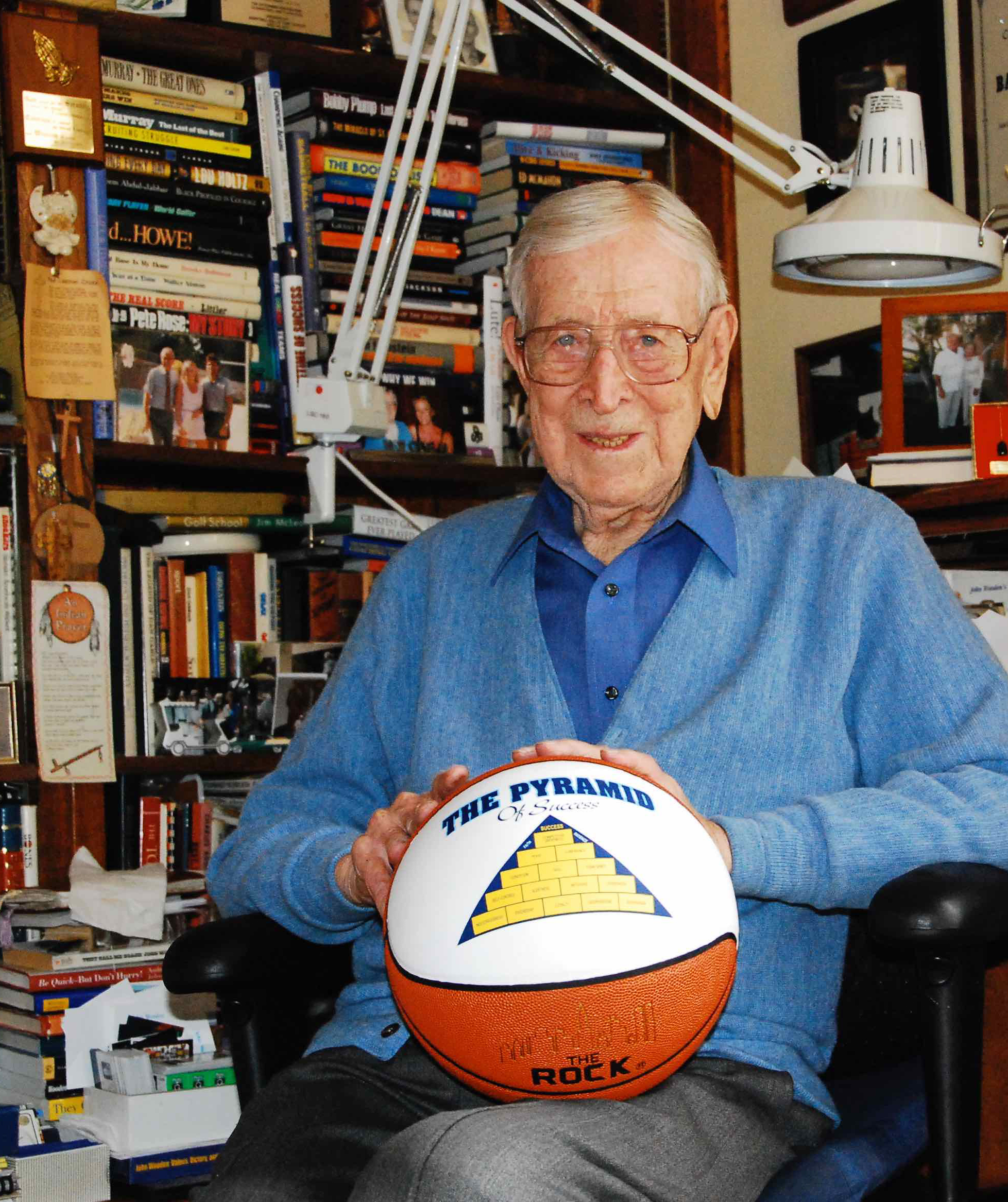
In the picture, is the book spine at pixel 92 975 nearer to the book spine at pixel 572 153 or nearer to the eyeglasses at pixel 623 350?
the eyeglasses at pixel 623 350

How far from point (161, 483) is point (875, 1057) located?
5.32 ft

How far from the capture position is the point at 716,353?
167 centimetres

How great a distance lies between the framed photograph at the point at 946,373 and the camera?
220 centimetres

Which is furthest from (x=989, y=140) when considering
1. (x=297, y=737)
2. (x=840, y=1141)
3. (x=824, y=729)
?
(x=840, y=1141)

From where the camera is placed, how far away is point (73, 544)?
238 centimetres

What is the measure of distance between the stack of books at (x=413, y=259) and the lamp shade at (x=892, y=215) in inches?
34.5

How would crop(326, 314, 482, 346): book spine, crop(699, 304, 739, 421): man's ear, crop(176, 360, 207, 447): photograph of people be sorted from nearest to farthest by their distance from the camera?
crop(699, 304, 739, 421): man's ear, crop(176, 360, 207, 447): photograph of people, crop(326, 314, 482, 346): book spine

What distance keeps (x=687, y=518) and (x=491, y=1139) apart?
0.67 metres

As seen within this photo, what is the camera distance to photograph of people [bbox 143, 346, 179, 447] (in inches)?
98.5

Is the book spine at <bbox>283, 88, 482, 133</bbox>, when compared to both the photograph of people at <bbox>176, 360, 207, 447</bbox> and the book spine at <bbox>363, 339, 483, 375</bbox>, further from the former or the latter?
the photograph of people at <bbox>176, 360, 207, 447</bbox>

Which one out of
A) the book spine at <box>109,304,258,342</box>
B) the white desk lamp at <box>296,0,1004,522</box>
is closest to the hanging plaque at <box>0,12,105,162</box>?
the book spine at <box>109,304,258,342</box>

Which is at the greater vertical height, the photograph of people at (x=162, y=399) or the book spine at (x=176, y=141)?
the book spine at (x=176, y=141)

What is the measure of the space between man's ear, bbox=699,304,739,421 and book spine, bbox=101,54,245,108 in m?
1.25

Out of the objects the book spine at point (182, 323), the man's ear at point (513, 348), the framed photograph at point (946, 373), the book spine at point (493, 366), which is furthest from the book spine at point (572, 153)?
the man's ear at point (513, 348)
